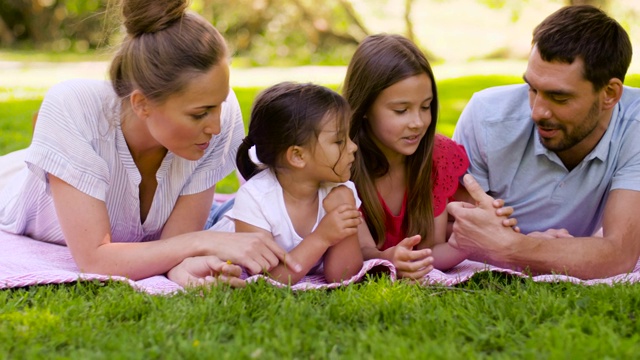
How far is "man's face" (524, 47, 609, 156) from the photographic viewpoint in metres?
3.84

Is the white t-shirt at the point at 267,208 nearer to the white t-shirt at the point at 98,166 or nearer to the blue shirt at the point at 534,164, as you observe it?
the white t-shirt at the point at 98,166

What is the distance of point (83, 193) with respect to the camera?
3.49 meters

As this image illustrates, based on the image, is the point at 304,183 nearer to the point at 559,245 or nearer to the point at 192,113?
the point at 192,113

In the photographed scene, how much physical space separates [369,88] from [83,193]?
54.1 inches

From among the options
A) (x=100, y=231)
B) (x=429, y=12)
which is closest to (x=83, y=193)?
(x=100, y=231)

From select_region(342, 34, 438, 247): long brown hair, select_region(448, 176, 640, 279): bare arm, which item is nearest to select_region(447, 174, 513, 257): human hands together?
select_region(448, 176, 640, 279): bare arm

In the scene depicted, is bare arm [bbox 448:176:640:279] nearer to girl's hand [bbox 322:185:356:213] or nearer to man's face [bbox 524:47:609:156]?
man's face [bbox 524:47:609:156]

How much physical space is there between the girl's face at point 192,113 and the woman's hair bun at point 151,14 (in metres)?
0.29

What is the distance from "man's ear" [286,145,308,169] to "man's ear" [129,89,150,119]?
64 cm

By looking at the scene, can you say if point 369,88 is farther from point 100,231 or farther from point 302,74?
point 302,74

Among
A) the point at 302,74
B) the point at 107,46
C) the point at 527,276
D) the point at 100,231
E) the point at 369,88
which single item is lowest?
the point at 302,74

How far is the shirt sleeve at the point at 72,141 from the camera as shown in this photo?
348cm

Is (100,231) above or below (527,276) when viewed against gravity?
above

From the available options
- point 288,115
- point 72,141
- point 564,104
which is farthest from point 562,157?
point 72,141
